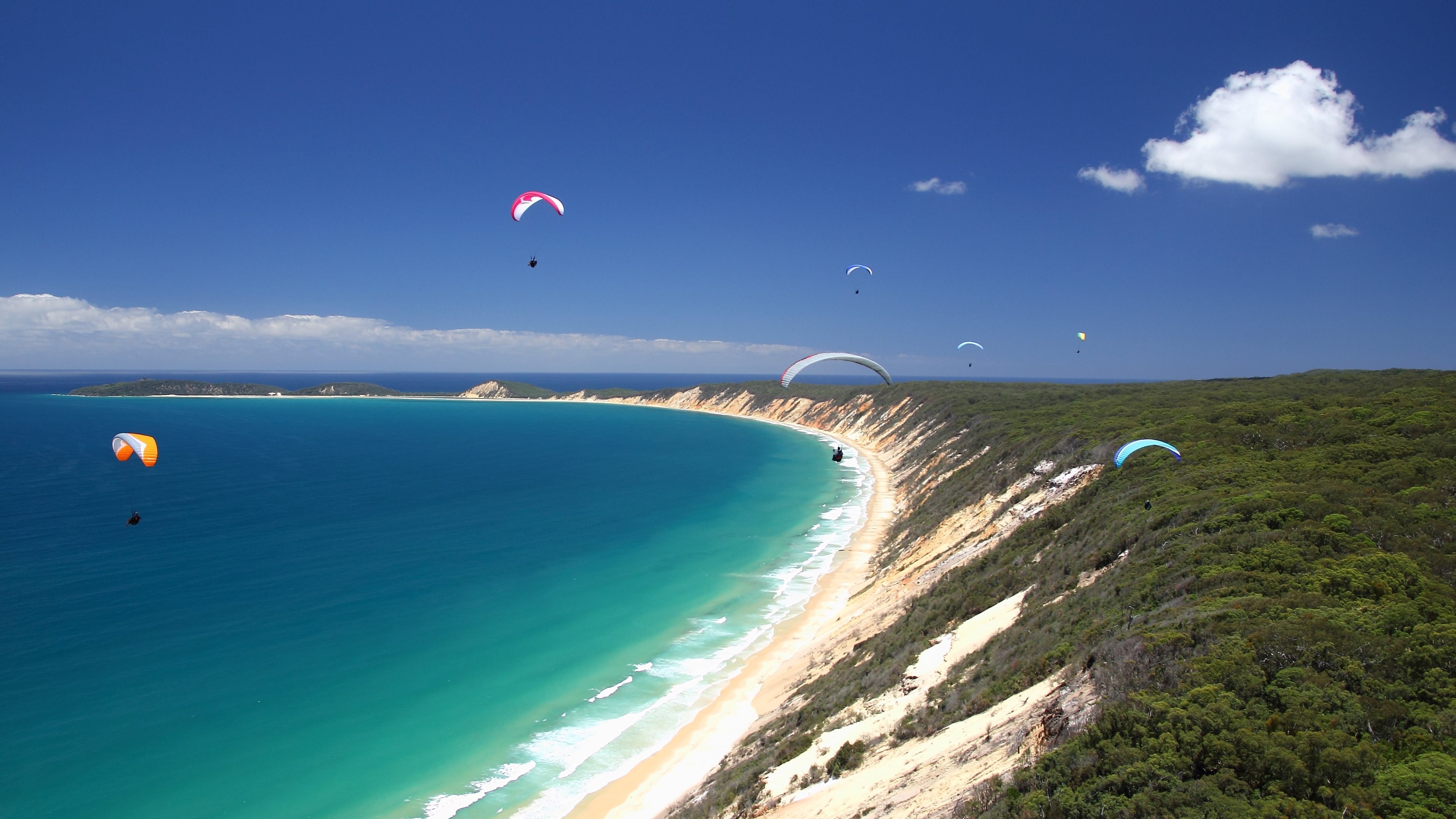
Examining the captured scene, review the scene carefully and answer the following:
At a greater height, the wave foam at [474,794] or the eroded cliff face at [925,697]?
the eroded cliff face at [925,697]

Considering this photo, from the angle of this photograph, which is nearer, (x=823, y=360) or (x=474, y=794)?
(x=474, y=794)

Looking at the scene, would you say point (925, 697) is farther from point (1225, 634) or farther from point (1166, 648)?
point (1225, 634)

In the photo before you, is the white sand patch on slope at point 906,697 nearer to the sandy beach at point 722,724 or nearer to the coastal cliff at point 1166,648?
the coastal cliff at point 1166,648

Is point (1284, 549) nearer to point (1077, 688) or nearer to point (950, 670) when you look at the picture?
point (1077, 688)

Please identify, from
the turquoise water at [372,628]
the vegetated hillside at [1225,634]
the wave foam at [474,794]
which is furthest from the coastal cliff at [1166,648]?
the turquoise water at [372,628]

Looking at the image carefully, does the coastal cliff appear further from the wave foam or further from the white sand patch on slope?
the wave foam

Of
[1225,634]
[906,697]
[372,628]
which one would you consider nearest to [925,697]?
[906,697]
